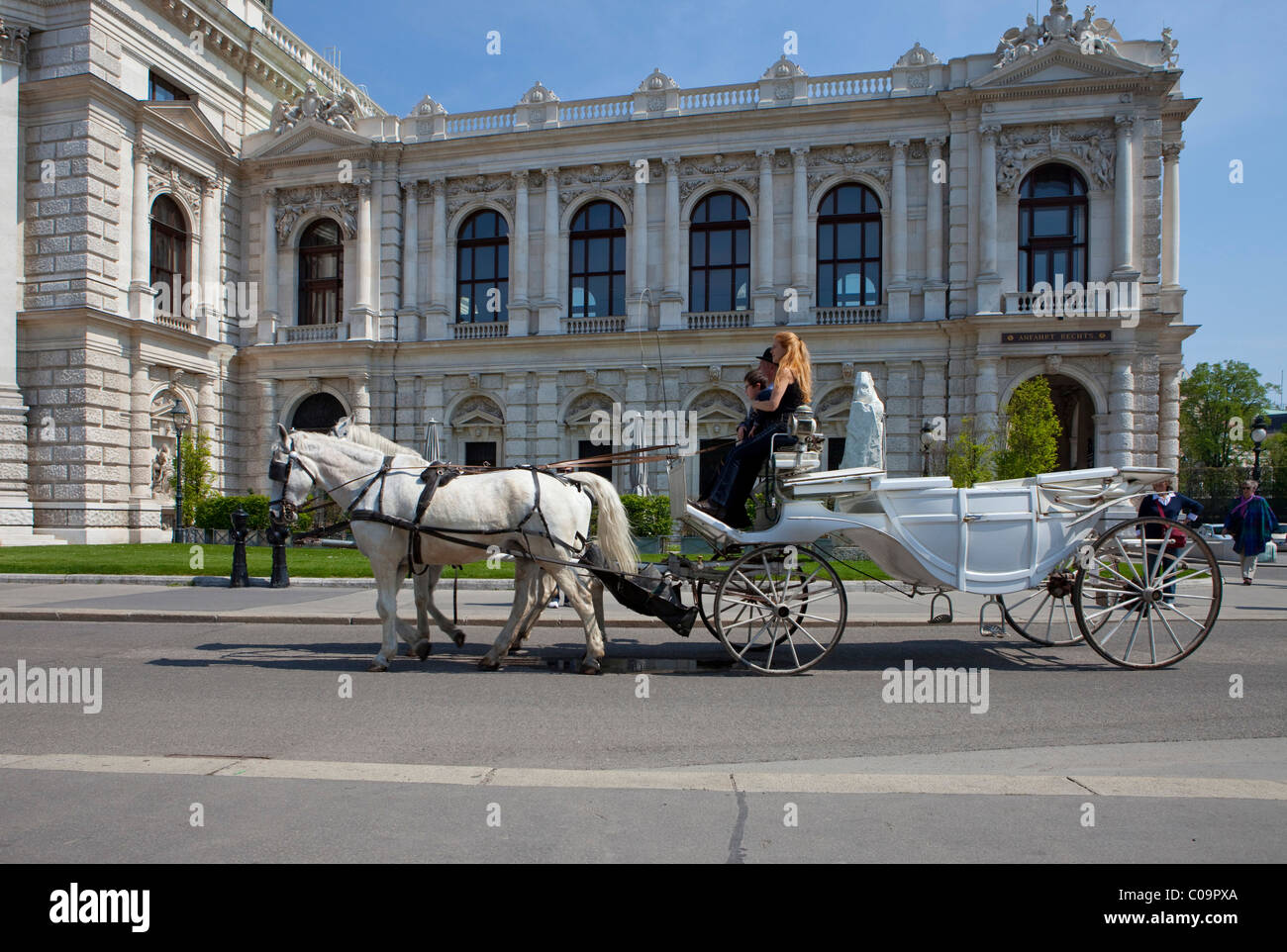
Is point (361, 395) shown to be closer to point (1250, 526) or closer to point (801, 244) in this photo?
point (801, 244)

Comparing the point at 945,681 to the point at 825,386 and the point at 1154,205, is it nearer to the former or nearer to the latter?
the point at 825,386

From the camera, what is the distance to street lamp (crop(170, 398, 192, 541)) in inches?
1050

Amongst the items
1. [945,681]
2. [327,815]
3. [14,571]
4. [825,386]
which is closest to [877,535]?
[945,681]

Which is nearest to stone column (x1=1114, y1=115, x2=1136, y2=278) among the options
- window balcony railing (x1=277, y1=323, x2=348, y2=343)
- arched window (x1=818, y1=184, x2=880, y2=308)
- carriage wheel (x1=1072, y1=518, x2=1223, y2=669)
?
arched window (x1=818, y1=184, x2=880, y2=308)

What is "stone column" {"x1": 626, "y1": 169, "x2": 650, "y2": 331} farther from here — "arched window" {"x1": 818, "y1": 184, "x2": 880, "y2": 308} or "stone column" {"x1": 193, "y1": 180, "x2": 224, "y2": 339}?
"stone column" {"x1": 193, "y1": 180, "x2": 224, "y2": 339}

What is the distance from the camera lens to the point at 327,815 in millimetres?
4457

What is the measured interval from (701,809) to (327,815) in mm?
1868

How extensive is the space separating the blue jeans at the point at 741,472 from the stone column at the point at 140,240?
27038 millimetres

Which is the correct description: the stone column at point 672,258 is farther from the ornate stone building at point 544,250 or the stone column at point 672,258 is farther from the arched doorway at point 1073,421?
the arched doorway at point 1073,421

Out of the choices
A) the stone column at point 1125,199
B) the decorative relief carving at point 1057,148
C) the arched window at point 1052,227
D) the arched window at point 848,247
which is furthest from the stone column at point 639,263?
the stone column at point 1125,199

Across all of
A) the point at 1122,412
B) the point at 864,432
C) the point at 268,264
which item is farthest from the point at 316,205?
the point at 864,432

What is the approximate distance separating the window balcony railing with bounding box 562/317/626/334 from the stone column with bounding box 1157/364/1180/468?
17944mm

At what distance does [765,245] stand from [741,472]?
76.7 ft

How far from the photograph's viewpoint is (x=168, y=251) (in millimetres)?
31344
